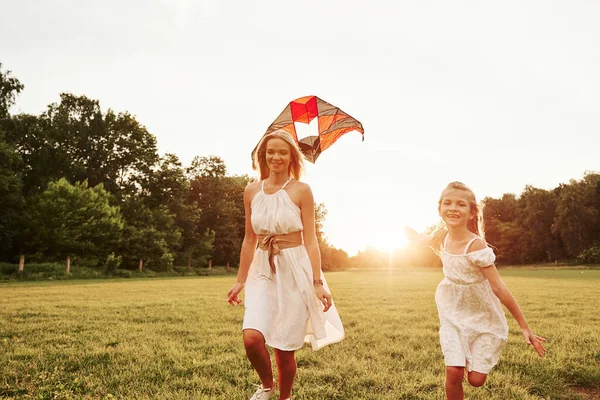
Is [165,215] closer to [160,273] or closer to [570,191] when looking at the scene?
[160,273]

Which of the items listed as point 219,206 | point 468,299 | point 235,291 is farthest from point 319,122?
point 219,206

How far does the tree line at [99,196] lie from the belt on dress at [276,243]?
33.8 metres

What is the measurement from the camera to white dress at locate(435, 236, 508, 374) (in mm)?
3523

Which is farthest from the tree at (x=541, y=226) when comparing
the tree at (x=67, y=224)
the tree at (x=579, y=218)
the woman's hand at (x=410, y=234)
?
the woman's hand at (x=410, y=234)

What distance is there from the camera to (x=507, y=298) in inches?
134

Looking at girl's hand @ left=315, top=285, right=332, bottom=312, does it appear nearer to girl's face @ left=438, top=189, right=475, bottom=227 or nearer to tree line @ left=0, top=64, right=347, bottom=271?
girl's face @ left=438, top=189, right=475, bottom=227

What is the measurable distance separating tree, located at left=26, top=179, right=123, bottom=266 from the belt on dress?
33.8 metres

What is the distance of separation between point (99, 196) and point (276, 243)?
133ft

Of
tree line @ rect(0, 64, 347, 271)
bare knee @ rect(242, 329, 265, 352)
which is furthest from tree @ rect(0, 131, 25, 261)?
bare knee @ rect(242, 329, 265, 352)

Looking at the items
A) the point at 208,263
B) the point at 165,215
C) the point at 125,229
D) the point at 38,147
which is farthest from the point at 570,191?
the point at 38,147

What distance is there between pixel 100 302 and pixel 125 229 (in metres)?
32.6

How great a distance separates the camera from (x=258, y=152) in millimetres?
4477

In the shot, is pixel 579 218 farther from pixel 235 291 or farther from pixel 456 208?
pixel 235 291

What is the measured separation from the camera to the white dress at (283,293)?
3836 millimetres
